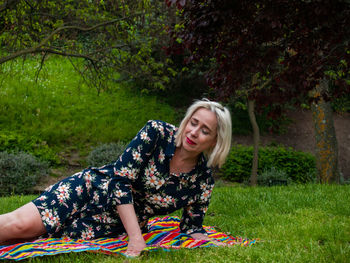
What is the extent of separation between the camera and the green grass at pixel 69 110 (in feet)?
34.6

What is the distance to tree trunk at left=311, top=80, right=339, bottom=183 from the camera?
29.8 ft

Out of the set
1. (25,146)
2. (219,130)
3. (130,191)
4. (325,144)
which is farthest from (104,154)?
(219,130)

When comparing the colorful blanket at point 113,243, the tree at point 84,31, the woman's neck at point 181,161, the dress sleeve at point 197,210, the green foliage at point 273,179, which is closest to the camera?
the colorful blanket at point 113,243

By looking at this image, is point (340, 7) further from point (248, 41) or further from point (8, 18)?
point (8, 18)

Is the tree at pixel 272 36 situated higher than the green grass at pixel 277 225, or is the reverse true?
the tree at pixel 272 36

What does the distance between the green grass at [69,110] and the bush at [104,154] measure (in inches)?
51.3

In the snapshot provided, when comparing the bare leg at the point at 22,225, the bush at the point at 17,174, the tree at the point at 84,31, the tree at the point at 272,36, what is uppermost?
the tree at the point at 84,31

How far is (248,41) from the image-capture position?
4.27 metres

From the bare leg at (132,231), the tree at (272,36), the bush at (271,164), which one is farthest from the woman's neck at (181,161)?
the bush at (271,164)

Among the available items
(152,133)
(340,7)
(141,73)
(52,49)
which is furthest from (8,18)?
(340,7)

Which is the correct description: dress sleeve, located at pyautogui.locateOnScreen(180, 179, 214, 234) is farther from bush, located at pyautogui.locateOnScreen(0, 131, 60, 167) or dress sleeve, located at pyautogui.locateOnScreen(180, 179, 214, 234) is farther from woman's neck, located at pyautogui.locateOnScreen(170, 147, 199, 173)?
bush, located at pyautogui.locateOnScreen(0, 131, 60, 167)

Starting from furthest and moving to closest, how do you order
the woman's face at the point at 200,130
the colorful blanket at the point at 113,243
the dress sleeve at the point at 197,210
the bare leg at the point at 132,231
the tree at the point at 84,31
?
the tree at the point at 84,31
the dress sleeve at the point at 197,210
the woman's face at the point at 200,130
the bare leg at the point at 132,231
the colorful blanket at the point at 113,243

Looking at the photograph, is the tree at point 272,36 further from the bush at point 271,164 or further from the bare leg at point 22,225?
the bush at point 271,164

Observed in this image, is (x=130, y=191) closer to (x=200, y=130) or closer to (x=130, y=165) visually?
(x=130, y=165)
